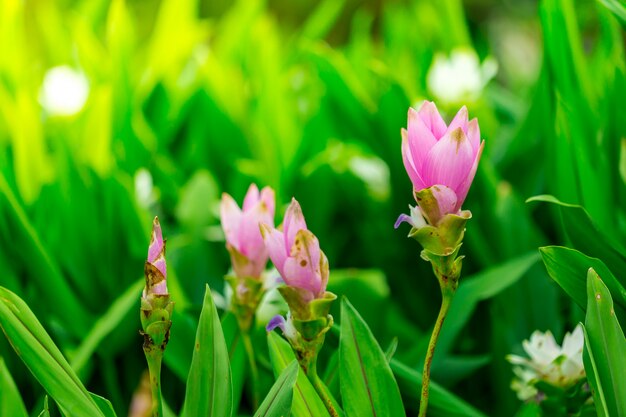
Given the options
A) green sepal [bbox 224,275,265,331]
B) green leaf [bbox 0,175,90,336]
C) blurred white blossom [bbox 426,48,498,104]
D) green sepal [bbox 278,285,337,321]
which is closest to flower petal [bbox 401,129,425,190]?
green sepal [bbox 278,285,337,321]

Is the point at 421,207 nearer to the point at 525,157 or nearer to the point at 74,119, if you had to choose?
the point at 525,157

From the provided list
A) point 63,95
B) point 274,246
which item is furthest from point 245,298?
point 63,95

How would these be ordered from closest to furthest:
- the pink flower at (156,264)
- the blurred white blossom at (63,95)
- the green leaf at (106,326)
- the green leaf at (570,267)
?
the pink flower at (156,264) < the green leaf at (570,267) < the green leaf at (106,326) < the blurred white blossom at (63,95)

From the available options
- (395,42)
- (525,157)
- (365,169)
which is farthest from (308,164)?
(395,42)

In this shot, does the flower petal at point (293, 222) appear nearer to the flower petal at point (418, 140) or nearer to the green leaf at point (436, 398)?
the flower petal at point (418, 140)

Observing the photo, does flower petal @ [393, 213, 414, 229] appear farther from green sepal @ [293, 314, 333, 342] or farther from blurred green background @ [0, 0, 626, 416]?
blurred green background @ [0, 0, 626, 416]

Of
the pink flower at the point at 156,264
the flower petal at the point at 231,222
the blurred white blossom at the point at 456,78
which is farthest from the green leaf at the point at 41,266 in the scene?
the blurred white blossom at the point at 456,78
